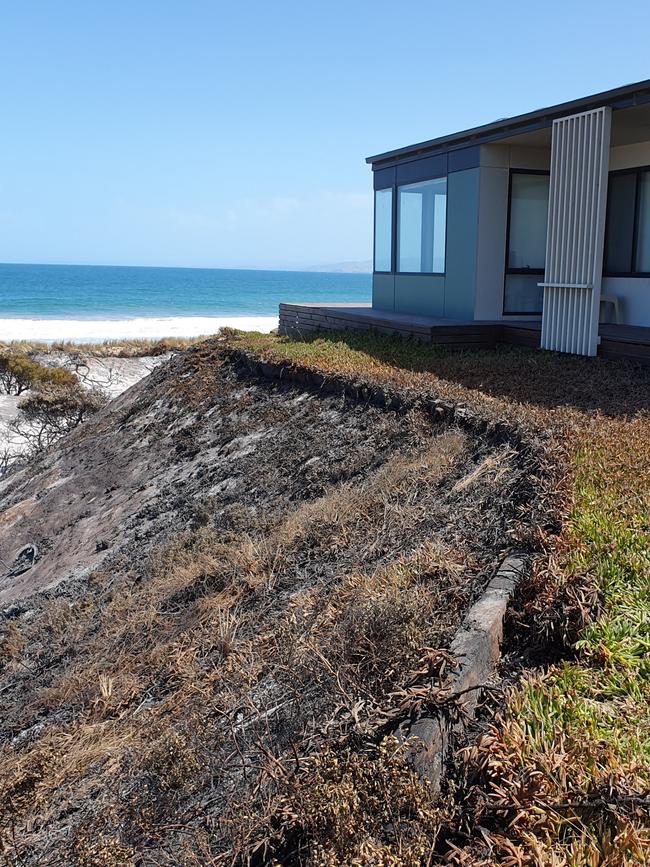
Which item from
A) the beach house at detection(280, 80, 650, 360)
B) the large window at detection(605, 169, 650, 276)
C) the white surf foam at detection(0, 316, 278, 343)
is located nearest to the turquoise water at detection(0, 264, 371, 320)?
the white surf foam at detection(0, 316, 278, 343)

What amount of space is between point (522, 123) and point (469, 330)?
295cm

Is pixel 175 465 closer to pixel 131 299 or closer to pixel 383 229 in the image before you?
pixel 383 229

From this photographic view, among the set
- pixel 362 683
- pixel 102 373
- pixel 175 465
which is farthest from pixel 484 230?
pixel 102 373

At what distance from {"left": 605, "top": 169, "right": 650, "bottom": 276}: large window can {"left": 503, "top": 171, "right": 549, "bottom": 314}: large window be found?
3.46 ft

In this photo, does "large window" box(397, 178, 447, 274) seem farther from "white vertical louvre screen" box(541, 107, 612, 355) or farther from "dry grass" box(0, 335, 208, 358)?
"dry grass" box(0, 335, 208, 358)

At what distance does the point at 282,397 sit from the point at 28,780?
22.8 ft

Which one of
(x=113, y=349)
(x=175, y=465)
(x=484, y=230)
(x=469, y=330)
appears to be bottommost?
(x=113, y=349)

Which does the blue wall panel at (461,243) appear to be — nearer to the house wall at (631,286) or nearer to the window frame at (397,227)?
the window frame at (397,227)

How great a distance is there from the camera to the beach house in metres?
9.98

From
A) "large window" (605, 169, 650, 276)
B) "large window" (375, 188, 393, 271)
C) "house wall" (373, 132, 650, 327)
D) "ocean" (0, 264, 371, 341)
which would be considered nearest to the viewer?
"large window" (605, 169, 650, 276)

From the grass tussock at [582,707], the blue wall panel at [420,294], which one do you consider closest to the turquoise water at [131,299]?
the blue wall panel at [420,294]

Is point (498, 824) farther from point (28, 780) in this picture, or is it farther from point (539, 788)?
point (28, 780)

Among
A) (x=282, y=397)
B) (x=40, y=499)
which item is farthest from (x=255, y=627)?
(x=40, y=499)

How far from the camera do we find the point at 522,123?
11047mm
